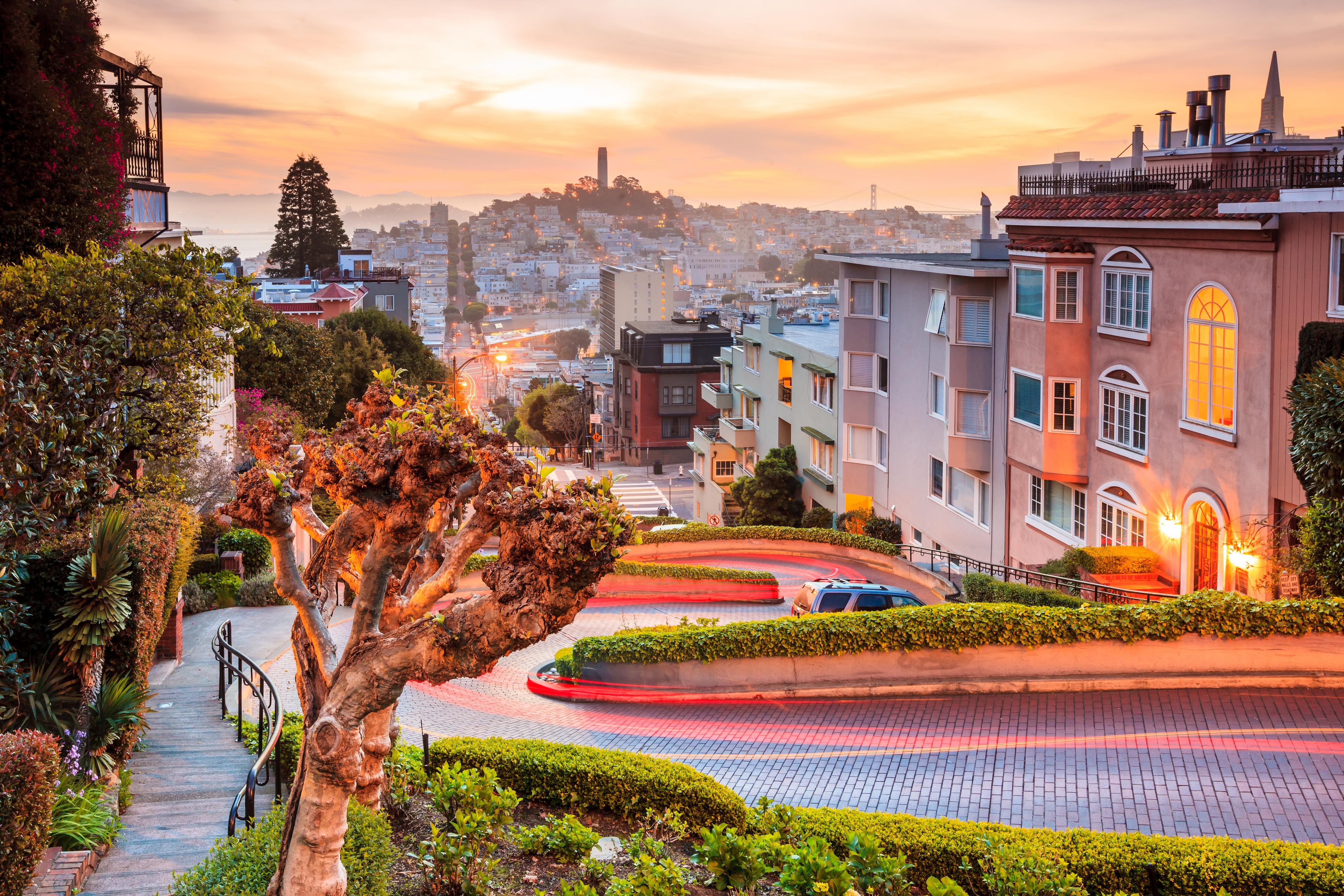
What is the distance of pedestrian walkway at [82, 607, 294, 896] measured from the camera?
10.8 m

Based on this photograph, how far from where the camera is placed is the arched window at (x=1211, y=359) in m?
23.7

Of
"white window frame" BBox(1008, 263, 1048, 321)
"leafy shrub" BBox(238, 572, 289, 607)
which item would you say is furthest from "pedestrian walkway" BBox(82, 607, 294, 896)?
"white window frame" BBox(1008, 263, 1048, 321)

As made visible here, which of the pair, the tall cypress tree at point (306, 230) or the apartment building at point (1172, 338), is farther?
the tall cypress tree at point (306, 230)

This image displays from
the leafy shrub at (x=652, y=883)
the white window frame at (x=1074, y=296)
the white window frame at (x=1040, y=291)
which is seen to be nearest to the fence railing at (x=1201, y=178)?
the white window frame at (x=1074, y=296)

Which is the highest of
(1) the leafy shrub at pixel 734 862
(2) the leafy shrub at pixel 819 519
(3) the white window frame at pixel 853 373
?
(3) the white window frame at pixel 853 373

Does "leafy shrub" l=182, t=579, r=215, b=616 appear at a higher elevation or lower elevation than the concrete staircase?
lower

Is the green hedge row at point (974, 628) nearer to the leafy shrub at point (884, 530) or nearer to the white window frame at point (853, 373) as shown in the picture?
the leafy shrub at point (884, 530)

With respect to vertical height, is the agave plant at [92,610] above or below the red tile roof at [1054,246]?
below

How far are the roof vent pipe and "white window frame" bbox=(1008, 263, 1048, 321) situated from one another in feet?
24.2

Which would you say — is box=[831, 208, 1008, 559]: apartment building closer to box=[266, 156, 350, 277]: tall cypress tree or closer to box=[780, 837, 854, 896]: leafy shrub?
box=[780, 837, 854, 896]: leafy shrub

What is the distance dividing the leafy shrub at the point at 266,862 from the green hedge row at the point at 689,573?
892 inches

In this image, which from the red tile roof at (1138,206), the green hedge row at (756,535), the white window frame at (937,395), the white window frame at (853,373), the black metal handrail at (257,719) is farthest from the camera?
the white window frame at (853,373)

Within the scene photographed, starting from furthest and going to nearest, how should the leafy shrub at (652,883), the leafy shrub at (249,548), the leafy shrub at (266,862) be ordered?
the leafy shrub at (249,548) → the leafy shrub at (652,883) → the leafy shrub at (266,862)

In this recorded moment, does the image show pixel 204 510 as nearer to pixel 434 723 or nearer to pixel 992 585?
pixel 434 723
